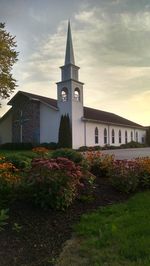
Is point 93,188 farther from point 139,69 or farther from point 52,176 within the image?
point 139,69

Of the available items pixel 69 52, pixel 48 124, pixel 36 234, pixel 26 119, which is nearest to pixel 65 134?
pixel 48 124

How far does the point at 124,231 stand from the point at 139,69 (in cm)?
1345

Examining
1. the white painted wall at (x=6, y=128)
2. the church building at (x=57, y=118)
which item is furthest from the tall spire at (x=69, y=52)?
the white painted wall at (x=6, y=128)

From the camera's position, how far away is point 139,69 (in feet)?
54.1

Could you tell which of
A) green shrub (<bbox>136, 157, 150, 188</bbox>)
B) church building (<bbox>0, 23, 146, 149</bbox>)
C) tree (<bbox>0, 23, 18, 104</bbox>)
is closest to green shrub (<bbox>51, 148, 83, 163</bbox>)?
green shrub (<bbox>136, 157, 150, 188</bbox>)

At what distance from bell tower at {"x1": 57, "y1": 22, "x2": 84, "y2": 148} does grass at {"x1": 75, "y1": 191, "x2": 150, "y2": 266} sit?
900 inches

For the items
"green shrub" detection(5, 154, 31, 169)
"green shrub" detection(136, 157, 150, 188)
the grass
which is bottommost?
the grass

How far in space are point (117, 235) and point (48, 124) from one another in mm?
26239

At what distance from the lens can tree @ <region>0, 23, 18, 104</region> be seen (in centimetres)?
2147

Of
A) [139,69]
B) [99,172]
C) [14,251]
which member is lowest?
[14,251]

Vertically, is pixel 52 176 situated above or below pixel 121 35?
below

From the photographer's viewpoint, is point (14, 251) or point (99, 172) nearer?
point (14, 251)

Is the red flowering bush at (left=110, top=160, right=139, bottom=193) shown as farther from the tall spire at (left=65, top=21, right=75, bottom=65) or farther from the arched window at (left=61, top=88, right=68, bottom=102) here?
the tall spire at (left=65, top=21, right=75, bottom=65)

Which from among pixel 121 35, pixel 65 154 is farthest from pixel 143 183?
pixel 121 35
